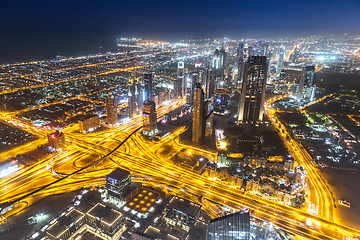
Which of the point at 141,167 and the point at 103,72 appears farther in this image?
the point at 103,72

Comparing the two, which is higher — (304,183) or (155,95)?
(155,95)

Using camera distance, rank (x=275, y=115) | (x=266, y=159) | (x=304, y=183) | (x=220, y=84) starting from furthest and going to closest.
Result: (x=220, y=84) → (x=275, y=115) → (x=266, y=159) → (x=304, y=183)

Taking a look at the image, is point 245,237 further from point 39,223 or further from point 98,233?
point 39,223

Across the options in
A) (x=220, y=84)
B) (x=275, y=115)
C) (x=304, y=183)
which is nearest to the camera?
(x=304, y=183)

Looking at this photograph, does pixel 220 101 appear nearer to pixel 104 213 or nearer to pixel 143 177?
pixel 143 177

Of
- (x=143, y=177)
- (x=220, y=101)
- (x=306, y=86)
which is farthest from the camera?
(x=306, y=86)

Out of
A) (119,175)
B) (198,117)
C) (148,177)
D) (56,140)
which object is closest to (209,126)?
(198,117)

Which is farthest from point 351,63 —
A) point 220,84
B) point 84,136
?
point 84,136

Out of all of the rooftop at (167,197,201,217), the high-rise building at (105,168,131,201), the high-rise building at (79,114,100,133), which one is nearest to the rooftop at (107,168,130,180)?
the high-rise building at (105,168,131,201)
